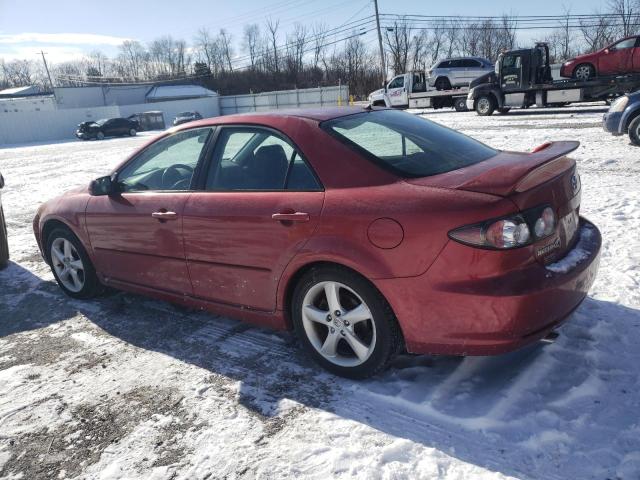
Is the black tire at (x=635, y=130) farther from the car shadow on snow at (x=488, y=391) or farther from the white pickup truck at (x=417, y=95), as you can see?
the white pickup truck at (x=417, y=95)

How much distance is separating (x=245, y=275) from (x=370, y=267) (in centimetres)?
96

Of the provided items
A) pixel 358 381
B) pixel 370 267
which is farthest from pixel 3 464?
pixel 370 267

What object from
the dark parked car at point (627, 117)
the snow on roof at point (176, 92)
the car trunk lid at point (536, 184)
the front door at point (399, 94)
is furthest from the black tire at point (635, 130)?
the snow on roof at point (176, 92)

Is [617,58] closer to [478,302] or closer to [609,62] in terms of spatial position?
[609,62]

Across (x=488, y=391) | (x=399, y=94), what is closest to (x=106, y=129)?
(x=399, y=94)

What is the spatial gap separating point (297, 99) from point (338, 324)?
4347 centimetres

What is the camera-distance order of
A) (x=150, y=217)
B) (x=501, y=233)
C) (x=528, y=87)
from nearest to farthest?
(x=501, y=233) < (x=150, y=217) < (x=528, y=87)

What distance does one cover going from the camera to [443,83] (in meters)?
29.0

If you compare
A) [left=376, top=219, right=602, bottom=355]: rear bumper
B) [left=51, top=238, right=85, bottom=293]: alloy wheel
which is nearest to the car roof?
[left=376, top=219, right=602, bottom=355]: rear bumper

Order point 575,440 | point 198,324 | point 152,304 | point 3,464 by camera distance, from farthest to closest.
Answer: point 152,304 < point 198,324 < point 3,464 < point 575,440

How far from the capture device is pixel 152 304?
4.49m

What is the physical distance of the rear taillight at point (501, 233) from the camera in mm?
2398

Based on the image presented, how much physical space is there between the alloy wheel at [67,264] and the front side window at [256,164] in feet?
6.32

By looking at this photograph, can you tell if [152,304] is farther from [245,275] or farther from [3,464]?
[3,464]
